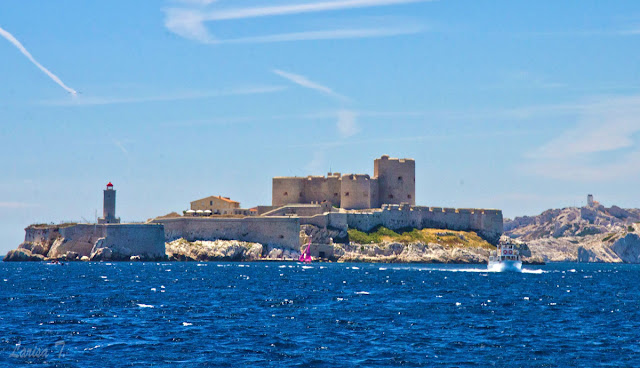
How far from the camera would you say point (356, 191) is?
10838cm

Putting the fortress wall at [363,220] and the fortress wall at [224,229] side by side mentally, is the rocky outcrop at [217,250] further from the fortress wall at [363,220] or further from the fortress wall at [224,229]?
the fortress wall at [363,220]

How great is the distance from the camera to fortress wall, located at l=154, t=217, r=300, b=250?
99062 millimetres

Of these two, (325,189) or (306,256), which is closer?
(306,256)

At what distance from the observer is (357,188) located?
108 m

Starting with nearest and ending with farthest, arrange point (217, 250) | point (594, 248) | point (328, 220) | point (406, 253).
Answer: point (217, 250) < point (328, 220) < point (406, 253) < point (594, 248)

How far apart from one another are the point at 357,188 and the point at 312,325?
247ft

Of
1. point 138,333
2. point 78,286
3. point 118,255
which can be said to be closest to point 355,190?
point 118,255

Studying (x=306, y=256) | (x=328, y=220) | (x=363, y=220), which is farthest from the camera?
(x=363, y=220)

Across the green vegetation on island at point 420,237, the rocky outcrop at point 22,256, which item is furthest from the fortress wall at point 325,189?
the rocky outcrop at point 22,256

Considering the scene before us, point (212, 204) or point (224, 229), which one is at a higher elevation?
point (212, 204)

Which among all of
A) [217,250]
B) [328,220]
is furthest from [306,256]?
[217,250]

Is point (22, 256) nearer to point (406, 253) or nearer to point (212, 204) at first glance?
point (212, 204)

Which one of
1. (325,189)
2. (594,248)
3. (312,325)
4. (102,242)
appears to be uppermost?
(325,189)

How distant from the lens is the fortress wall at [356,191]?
108312 mm
